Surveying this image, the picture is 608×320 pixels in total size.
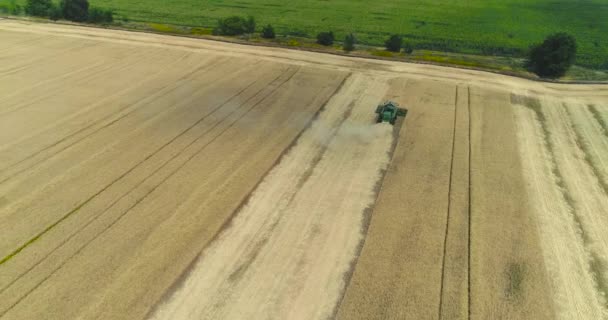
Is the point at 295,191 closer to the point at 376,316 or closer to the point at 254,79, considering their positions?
the point at 376,316

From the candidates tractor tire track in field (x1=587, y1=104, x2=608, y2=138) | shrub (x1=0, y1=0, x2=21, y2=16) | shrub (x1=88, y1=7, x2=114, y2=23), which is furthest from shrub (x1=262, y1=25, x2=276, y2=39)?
shrub (x1=0, y1=0, x2=21, y2=16)

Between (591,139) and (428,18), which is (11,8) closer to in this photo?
(428,18)

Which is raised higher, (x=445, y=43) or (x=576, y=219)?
(x=445, y=43)

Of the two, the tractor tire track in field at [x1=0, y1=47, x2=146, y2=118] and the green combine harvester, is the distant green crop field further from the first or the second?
the green combine harvester

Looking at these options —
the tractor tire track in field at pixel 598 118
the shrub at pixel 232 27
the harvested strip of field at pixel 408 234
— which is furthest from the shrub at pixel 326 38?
the tractor tire track in field at pixel 598 118

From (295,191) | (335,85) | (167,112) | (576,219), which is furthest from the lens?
(335,85)

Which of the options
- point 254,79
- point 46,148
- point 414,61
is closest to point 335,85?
point 254,79

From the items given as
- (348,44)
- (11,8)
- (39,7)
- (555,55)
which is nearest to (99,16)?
(39,7)
